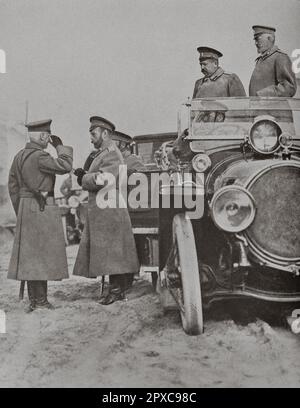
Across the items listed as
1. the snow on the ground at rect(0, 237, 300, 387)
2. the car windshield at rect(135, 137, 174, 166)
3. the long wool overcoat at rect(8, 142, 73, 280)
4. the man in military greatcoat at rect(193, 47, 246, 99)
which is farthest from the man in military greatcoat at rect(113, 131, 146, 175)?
the snow on the ground at rect(0, 237, 300, 387)

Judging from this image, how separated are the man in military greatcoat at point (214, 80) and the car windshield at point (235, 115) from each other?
0.18 ft

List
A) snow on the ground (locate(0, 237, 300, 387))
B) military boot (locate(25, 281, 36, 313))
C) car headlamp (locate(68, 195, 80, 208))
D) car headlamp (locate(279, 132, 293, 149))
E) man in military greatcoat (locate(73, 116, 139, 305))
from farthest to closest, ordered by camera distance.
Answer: car headlamp (locate(68, 195, 80, 208))
man in military greatcoat (locate(73, 116, 139, 305))
military boot (locate(25, 281, 36, 313))
car headlamp (locate(279, 132, 293, 149))
snow on the ground (locate(0, 237, 300, 387))

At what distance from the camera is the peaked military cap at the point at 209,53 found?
282 cm

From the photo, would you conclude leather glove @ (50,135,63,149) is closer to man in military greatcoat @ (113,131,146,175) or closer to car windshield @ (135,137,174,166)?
man in military greatcoat @ (113,131,146,175)

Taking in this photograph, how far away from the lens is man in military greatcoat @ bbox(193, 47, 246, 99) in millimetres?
2830

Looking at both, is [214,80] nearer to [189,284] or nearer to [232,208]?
[232,208]

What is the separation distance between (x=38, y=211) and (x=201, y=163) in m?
1.01

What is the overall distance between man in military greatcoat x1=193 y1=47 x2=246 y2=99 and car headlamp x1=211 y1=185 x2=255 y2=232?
0.92m

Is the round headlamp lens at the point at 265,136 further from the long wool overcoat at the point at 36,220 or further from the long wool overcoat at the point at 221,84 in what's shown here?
the long wool overcoat at the point at 36,220

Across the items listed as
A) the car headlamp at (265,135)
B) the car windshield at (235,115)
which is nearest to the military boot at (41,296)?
the car windshield at (235,115)

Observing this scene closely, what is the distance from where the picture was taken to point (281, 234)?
2.30 metres
